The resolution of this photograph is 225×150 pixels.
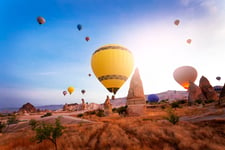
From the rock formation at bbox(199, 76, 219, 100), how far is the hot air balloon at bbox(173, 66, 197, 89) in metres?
7.21

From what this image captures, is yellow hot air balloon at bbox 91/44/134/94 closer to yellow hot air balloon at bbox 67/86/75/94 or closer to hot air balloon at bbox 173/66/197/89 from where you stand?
hot air balloon at bbox 173/66/197/89

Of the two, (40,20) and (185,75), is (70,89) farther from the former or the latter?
(185,75)

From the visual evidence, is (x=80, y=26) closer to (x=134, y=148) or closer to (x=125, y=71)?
(x=125, y=71)

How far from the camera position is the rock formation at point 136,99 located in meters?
31.0

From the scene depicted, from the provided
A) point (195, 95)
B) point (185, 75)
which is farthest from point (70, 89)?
point (195, 95)

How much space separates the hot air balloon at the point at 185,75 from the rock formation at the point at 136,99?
4431 centimetres

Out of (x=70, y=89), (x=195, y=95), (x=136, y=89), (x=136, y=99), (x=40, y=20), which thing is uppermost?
(x=40, y=20)

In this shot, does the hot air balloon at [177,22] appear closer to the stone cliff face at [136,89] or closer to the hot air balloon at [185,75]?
the stone cliff face at [136,89]

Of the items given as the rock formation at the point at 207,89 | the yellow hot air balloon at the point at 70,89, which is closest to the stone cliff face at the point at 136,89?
the rock formation at the point at 207,89

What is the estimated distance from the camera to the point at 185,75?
6694 cm

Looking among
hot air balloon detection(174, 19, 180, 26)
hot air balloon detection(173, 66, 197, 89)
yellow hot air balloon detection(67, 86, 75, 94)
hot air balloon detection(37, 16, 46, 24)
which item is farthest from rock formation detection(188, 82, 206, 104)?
yellow hot air balloon detection(67, 86, 75, 94)

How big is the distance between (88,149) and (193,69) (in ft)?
231

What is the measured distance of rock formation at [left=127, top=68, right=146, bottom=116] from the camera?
3105 centimetres

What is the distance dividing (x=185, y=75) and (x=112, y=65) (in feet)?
189
